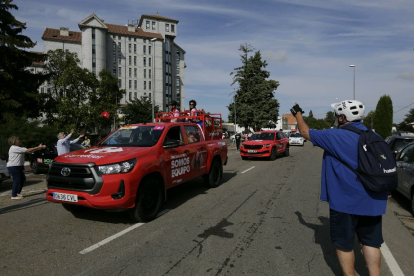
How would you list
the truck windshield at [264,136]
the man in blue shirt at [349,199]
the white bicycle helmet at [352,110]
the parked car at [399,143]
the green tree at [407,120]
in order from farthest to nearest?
the green tree at [407,120] < the truck windshield at [264,136] < the parked car at [399,143] < the white bicycle helmet at [352,110] < the man in blue shirt at [349,199]

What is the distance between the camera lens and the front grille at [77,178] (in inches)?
186

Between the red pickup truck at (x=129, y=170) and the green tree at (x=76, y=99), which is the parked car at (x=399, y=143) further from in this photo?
the green tree at (x=76, y=99)

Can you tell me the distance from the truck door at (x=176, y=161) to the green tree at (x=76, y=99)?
25531 mm

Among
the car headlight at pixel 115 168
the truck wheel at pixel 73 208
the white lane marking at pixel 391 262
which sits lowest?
the white lane marking at pixel 391 262

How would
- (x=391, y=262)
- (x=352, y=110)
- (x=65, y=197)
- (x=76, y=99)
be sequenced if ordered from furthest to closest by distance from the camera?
1. (x=76, y=99)
2. (x=65, y=197)
3. (x=391, y=262)
4. (x=352, y=110)

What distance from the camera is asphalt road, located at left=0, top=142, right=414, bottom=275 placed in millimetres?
3639

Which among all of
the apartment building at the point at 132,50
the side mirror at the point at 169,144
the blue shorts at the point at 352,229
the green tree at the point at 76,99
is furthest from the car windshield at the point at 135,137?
the apartment building at the point at 132,50

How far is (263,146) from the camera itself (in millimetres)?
16562

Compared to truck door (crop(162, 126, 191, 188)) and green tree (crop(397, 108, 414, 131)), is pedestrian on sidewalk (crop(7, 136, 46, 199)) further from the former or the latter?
green tree (crop(397, 108, 414, 131))

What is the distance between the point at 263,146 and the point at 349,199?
13884 mm

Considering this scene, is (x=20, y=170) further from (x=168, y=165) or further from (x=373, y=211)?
(x=373, y=211)

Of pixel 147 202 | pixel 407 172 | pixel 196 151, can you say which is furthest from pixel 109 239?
pixel 407 172

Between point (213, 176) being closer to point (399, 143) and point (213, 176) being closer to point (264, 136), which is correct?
point (399, 143)

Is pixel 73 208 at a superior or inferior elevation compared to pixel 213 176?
inferior
